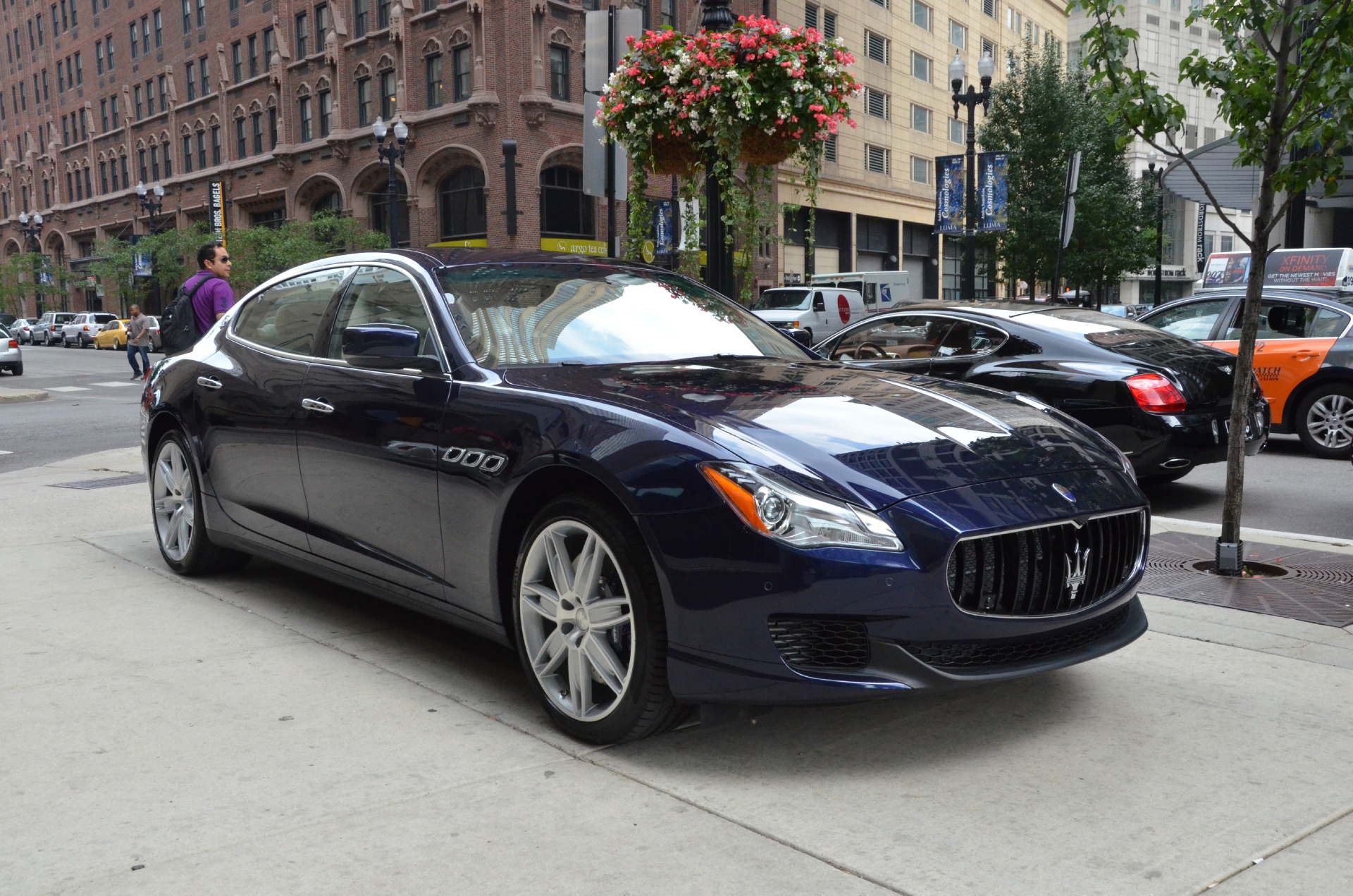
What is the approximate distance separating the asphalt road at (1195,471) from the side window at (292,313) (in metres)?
4.13

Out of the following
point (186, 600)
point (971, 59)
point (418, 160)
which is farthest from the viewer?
point (971, 59)

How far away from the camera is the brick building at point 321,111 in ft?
132

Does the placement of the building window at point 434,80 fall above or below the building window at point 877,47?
below

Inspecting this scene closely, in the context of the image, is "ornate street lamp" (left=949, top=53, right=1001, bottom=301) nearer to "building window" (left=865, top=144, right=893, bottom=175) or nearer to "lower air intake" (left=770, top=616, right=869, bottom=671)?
"lower air intake" (left=770, top=616, right=869, bottom=671)

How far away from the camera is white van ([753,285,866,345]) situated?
97.2 ft

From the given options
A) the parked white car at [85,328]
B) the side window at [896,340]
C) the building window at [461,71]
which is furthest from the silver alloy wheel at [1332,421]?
the parked white car at [85,328]

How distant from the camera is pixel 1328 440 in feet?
35.9

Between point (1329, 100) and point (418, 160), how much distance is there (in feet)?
133

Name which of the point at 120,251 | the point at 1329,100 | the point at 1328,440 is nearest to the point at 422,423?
the point at 1329,100

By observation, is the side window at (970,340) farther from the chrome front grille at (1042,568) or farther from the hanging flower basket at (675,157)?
the chrome front grille at (1042,568)

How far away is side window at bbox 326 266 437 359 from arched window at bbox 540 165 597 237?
36.7 m

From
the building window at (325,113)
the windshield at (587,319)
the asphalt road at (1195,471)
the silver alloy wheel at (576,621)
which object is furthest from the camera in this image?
the building window at (325,113)

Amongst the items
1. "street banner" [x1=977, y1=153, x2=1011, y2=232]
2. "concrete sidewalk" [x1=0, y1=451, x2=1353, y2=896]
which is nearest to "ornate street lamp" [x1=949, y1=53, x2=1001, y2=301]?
"street banner" [x1=977, y1=153, x2=1011, y2=232]

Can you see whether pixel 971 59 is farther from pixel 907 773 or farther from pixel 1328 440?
pixel 907 773
